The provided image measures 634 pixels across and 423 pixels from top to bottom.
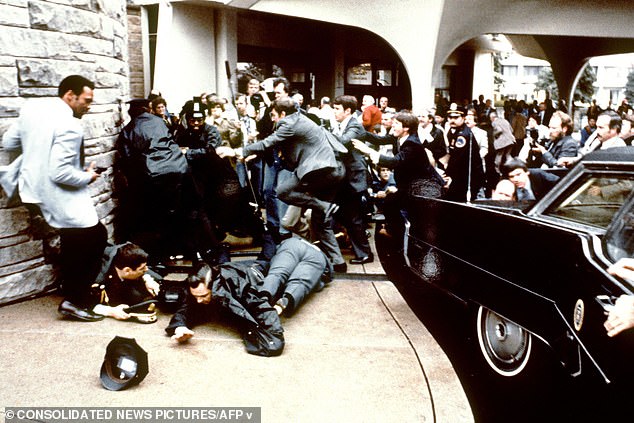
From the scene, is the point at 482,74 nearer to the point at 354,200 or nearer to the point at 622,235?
the point at 354,200

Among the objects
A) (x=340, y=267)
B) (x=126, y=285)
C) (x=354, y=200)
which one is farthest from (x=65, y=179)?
(x=354, y=200)

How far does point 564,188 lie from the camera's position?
4.17 meters

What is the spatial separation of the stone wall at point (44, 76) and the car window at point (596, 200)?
4.26m

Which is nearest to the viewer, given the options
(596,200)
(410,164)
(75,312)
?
Result: (596,200)

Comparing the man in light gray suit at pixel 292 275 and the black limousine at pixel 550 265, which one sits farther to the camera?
the man in light gray suit at pixel 292 275

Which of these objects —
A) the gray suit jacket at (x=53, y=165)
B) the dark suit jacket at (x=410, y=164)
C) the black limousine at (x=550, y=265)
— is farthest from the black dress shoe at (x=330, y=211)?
the gray suit jacket at (x=53, y=165)

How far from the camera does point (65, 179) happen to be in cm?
503

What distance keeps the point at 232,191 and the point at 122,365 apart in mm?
3734

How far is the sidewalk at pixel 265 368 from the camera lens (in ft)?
12.8

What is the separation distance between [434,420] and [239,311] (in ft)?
5.62

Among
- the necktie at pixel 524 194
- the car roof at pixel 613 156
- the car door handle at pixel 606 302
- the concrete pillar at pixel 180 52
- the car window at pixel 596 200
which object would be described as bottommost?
the car door handle at pixel 606 302

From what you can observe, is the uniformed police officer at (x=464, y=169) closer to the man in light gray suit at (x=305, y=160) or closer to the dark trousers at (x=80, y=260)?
the man in light gray suit at (x=305, y=160)

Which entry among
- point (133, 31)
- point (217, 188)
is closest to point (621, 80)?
point (133, 31)

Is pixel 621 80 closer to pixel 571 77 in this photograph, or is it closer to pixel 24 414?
pixel 571 77
